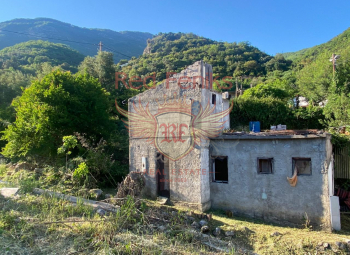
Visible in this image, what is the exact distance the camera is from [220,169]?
9.12 m

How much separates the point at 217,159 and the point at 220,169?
43cm

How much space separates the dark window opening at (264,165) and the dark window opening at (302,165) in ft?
2.59

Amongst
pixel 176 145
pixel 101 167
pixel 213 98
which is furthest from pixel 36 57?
pixel 213 98

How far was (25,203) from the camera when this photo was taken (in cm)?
708

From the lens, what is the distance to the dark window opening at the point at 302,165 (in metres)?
7.64

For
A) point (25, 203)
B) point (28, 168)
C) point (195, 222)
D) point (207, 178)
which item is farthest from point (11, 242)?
point (28, 168)

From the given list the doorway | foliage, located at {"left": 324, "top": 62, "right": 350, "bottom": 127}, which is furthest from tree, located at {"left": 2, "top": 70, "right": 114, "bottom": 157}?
foliage, located at {"left": 324, "top": 62, "right": 350, "bottom": 127}

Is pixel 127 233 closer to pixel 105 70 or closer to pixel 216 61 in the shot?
pixel 105 70

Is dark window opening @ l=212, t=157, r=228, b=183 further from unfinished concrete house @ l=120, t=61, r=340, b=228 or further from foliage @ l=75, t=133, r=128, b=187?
foliage @ l=75, t=133, r=128, b=187

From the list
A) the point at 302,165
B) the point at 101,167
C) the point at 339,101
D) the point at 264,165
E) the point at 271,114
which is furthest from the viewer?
the point at 271,114

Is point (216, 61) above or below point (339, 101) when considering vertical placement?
above

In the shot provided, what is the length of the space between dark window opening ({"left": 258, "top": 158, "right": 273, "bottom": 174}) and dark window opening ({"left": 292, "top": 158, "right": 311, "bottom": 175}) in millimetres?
788

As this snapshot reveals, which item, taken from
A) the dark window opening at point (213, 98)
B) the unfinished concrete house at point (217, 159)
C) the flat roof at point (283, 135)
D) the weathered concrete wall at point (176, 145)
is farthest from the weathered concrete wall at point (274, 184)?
the dark window opening at point (213, 98)

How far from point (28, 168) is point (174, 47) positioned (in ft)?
156
